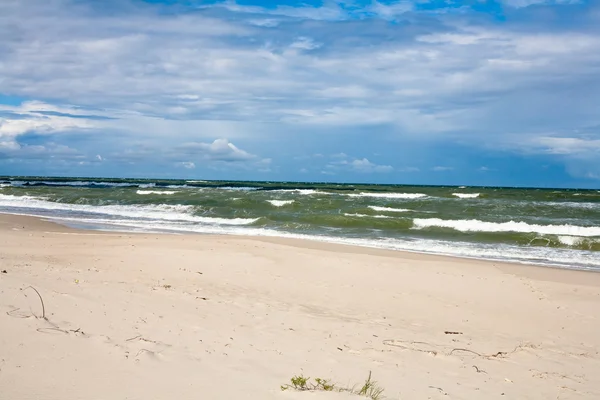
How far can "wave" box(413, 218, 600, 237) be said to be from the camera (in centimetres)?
2048

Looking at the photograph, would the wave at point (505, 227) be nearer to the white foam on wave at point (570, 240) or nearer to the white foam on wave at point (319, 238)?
the white foam on wave at point (570, 240)

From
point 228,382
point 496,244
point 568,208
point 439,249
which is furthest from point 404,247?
point 568,208

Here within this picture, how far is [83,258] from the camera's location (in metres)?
10.0

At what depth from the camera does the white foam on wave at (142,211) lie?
2370 cm

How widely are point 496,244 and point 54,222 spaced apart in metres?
16.6

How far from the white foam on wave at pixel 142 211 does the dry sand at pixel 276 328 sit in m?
12.5

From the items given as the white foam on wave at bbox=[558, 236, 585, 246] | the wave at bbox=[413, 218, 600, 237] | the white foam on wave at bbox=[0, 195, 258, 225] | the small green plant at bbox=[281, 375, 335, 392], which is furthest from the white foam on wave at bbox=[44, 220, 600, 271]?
the small green plant at bbox=[281, 375, 335, 392]

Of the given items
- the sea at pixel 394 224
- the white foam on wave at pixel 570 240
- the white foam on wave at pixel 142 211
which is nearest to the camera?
the sea at pixel 394 224

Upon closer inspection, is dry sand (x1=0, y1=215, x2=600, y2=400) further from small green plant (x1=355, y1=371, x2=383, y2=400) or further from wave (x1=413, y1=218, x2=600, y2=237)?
wave (x1=413, y1=218, x2=600, y2=237)

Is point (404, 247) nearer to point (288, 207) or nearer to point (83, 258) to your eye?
point (83, 258)

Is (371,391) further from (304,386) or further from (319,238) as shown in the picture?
(319,238)

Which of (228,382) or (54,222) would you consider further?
(54,222)

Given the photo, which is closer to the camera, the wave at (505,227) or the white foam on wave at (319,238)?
the white foam on wave at (319,238)

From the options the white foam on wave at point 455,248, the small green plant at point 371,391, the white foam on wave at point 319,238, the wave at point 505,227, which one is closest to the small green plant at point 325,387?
the small green plant at point 371,391
